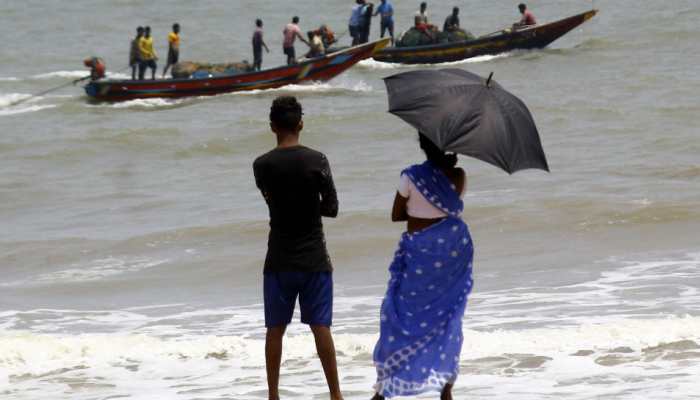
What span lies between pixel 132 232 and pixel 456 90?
8502 millimetres

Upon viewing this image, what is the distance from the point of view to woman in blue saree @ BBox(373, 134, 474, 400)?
4547 mm

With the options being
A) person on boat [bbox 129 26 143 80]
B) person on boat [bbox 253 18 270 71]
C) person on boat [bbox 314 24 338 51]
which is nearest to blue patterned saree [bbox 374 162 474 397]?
person on boat [bbox 129 26 143 80]

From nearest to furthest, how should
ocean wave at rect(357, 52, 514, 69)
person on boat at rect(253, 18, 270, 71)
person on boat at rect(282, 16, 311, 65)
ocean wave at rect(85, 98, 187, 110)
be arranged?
ocean wave at rect(85, 98, 187, 110) → person on boat at rect(253, 18, 270, 71) → person on boat at rect(282, 16, 311, 65) → ocean wave at rect(357, 52, 514, 69)

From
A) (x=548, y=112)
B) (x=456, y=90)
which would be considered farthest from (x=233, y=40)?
(x=456, y=90)

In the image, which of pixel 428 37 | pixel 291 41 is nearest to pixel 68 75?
pixel 291 41

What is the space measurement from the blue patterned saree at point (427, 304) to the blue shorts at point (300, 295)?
29cm

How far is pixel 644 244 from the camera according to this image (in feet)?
35.3

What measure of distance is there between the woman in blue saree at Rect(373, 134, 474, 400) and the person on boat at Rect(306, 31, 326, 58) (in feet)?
68.8

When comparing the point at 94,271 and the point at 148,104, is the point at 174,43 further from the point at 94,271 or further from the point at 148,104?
the point at 94,271

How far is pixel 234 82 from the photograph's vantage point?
2431 centimetres

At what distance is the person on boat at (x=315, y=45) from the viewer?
83.3ft

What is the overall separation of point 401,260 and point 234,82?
20001 millimetres

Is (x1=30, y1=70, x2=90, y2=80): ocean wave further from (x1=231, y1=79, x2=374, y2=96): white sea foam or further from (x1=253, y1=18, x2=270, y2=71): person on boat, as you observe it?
(x1=231, y1=79, x2=374, y2=96): white sea foam

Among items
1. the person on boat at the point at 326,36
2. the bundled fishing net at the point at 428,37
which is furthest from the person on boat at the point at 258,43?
the bundled fishing net at the point at 428,37
